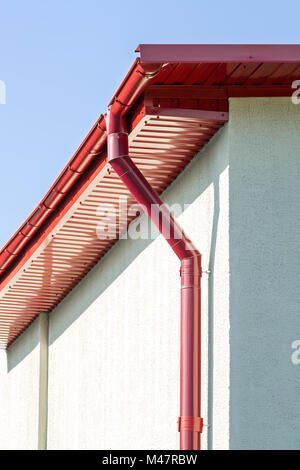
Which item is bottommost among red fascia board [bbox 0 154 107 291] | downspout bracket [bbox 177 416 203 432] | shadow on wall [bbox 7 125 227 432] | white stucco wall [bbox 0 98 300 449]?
downspout bracket [bbox 177 416 203 432]

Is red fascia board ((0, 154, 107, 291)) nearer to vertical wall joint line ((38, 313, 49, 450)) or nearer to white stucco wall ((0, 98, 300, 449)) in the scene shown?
white stucco wall ((0, 98, 300, 449))

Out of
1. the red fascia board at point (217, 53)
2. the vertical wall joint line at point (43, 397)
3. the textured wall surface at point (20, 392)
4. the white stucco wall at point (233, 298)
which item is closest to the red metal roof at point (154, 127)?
the red fascia board at point (217, 53)

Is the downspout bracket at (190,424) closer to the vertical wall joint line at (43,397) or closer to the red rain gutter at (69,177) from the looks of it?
the red rain gutter at (69,177)

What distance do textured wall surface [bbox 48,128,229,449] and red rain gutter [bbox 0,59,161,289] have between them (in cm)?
83

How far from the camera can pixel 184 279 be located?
823 centimetres

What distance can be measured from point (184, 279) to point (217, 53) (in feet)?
5.92

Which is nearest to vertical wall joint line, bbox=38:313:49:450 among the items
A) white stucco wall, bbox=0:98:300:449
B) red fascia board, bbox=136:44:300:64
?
white stucco wall, bbox=0:98:300:449

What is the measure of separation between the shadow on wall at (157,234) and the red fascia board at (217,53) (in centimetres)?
77

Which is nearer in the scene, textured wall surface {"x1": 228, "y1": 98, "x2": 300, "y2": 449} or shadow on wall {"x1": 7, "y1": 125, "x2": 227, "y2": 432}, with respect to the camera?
textured wall surface {"x1": 228, "y1": 98, "x2": 300, "y2": 449}

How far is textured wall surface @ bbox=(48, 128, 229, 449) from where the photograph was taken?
26.7 ft

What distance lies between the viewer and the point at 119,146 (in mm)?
8438

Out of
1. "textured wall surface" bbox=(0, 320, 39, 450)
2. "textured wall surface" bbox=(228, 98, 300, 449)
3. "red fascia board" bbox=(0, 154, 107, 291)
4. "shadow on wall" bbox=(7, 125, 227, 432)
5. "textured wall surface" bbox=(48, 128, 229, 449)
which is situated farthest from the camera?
"textured wall surface" bbox=(0, 320, 39, 450)
